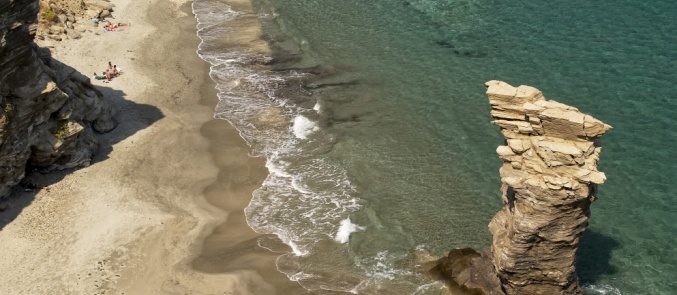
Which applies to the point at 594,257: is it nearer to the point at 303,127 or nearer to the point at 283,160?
the point at 283,160

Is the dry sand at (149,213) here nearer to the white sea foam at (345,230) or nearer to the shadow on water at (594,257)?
the white sea foam at (345,230)

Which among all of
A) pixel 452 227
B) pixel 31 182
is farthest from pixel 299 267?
pixel 31 182

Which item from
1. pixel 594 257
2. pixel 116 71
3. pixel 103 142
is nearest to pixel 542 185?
pixel 594 257

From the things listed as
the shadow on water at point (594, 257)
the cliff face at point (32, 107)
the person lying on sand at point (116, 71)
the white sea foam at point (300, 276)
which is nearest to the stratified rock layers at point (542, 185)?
the shadow on water at point (594, 257)

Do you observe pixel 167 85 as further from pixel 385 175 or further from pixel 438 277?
pixel 438 277

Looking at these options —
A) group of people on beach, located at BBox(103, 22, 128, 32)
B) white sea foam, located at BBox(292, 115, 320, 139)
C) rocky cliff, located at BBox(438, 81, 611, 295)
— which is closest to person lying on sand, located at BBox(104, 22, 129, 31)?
group of people on beach, located at BBox(103, 22, 128, 32)

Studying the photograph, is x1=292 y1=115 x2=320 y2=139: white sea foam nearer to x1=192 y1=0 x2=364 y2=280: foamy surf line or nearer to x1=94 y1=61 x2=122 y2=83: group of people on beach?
x1=192 y1=0 x2=364 y2=280: foamy surf line
